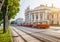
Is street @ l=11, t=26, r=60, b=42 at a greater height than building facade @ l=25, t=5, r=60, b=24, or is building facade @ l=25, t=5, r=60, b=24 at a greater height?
building facade @ l=25, t=5, r=60, b=24

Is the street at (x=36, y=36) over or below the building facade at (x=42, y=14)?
below

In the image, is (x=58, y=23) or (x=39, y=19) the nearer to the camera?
(x=58, y=23)

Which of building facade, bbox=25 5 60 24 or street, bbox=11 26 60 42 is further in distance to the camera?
building facade, bbox=25 5 60 24

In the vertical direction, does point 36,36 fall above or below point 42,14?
below

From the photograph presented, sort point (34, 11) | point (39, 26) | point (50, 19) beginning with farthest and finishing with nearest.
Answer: point (34, 11) < point (50, 19) < point (39, 26)

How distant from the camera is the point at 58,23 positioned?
109062 mm

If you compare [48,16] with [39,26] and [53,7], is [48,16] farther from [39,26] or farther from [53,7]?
[39,26]

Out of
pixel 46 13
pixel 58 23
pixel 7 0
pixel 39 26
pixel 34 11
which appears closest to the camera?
pixel 7 0

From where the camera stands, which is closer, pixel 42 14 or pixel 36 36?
pixel 36 36

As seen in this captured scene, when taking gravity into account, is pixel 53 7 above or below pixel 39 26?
above

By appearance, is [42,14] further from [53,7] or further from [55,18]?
[55,18]

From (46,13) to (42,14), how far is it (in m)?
4.02

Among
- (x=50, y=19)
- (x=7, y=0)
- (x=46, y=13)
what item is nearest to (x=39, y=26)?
(x=7, y=0)

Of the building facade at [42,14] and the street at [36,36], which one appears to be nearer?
the street at [36,36]
